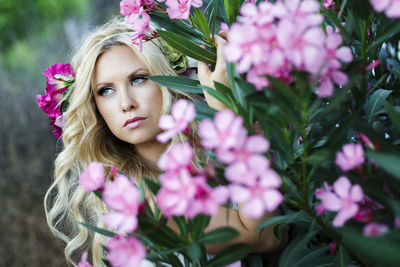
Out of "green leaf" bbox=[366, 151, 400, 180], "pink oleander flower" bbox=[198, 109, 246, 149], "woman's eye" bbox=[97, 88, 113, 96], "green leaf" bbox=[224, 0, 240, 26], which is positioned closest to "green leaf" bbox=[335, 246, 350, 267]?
"green leaf" bbox=[366, 151, 400, 180]

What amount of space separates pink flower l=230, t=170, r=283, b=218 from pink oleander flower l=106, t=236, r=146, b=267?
0.18 m

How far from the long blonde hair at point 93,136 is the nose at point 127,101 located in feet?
0.37

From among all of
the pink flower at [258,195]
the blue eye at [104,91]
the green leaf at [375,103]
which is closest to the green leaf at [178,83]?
the green leaf at [375,103]

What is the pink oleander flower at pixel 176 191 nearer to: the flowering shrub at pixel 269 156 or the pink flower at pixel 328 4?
the flowering shrub at pixel 269 156

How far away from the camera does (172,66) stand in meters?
1.78

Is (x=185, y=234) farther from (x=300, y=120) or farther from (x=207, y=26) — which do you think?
(x=207, y=26)

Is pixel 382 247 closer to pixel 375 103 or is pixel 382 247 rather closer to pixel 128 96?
pixel 375 103

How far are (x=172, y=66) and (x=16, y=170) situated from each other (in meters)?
4.00

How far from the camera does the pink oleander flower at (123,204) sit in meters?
0.64

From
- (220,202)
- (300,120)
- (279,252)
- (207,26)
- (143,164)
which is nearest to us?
(220,202)

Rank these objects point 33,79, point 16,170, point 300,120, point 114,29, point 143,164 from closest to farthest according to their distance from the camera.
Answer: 1. point 300,120
2. point 143,164
3. point 114,29
4. point 16,170
5. point 33,79

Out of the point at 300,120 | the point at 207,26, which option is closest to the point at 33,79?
the point at 207,26

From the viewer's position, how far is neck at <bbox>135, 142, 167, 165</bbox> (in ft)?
5.63

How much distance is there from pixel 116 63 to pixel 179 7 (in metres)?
0.66
